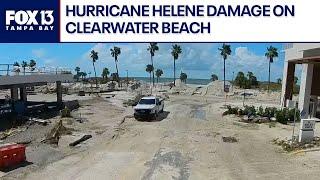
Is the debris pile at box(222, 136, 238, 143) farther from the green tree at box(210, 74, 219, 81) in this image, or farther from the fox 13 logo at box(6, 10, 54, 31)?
the green tree at box(210, 74, 219, 81)

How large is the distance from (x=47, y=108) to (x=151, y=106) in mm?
13452

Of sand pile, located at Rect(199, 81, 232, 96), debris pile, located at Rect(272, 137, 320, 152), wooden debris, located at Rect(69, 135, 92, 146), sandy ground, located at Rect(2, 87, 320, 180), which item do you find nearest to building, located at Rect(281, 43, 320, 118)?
sandy ground, located at Rect(2, 87, 320, 180)

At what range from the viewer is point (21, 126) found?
3394 centimetres

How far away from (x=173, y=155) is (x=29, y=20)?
42.5 ft

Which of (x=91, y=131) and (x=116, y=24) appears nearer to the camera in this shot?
(x=116, y=24)

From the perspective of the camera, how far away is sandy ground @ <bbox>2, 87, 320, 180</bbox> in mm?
20328

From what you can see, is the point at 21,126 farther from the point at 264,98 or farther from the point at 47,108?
the point at 264,98

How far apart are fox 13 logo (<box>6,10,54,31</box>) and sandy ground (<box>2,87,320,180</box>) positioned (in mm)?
8313

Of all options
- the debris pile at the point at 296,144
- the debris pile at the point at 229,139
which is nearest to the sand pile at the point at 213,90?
the debris pile at the point at 229,139

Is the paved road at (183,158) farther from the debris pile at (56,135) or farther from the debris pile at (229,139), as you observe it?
the debris pile at (56,135)

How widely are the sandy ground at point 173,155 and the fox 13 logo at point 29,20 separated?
8.31 metres

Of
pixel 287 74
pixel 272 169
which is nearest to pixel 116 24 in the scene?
pixel 272 169

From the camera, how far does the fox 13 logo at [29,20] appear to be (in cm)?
1399

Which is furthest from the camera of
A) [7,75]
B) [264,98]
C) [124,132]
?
[264,98]
